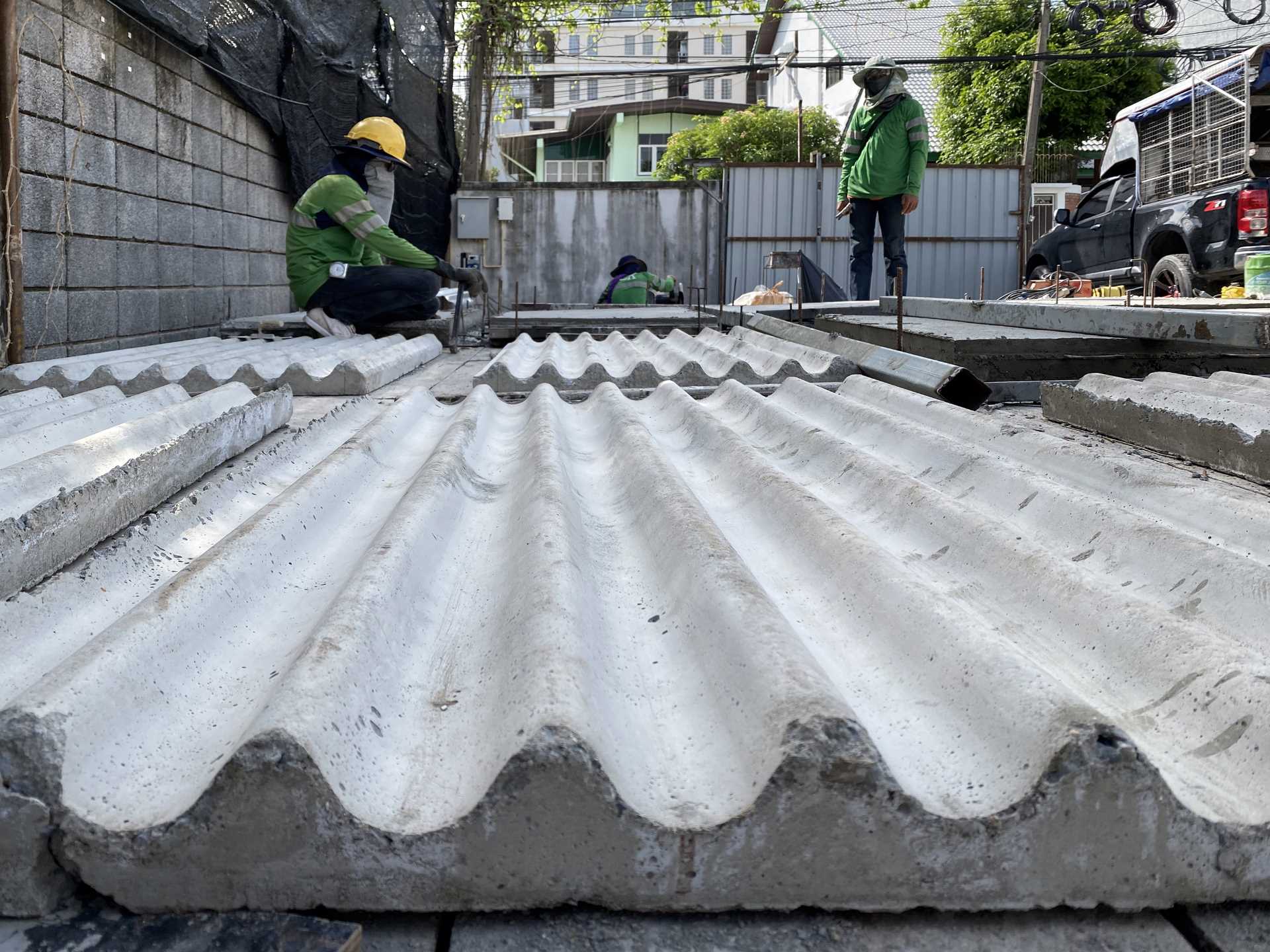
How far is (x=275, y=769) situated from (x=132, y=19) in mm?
6743

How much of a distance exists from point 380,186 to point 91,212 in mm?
2160

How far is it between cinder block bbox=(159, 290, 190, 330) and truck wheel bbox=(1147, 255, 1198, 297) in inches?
325

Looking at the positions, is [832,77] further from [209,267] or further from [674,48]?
[209,267]

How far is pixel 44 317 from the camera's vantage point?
558 cm

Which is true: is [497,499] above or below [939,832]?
above

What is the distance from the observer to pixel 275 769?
1.08m

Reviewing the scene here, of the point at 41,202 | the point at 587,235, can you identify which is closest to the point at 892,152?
the point at 41,202

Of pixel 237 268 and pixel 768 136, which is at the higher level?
pixel 768 136

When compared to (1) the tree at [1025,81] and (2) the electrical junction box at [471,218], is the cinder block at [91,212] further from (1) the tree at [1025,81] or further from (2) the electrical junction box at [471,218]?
(1) the tree at [1025,81]

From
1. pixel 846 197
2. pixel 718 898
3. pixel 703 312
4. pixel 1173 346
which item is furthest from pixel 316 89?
pixel 718 898

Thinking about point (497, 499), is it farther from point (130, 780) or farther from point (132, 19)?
point (132, 19)

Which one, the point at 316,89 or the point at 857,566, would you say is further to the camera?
the point at 316,89

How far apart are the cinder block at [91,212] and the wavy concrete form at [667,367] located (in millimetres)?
2458

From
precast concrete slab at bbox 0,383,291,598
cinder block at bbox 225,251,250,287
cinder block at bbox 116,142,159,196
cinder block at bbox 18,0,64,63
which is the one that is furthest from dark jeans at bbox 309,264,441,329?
precast concrete slab at bbox 0,383,291,598
